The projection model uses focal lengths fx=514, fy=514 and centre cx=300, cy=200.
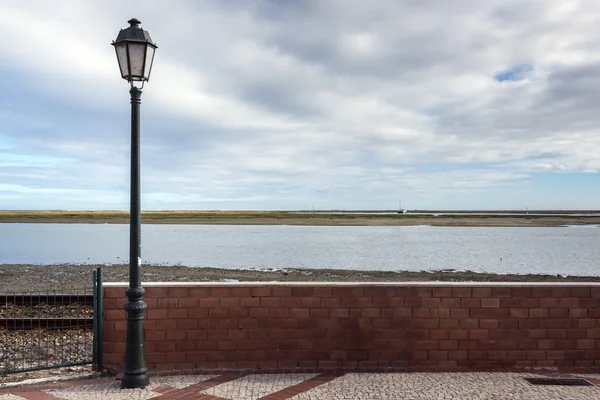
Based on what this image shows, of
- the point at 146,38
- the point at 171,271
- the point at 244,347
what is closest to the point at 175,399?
the point at 244,347

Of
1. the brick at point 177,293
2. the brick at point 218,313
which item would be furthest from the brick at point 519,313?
the brick at point 177,293

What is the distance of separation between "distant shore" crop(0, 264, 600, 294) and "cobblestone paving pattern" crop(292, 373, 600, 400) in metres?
16.9

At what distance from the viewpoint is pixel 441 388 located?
627cm

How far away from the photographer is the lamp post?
634 cm

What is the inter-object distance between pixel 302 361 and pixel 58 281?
19.6 m

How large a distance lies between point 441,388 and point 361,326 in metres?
1.33

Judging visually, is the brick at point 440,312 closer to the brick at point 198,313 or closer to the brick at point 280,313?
the brick at point 280,313

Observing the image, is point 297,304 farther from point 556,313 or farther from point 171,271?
point 171,271

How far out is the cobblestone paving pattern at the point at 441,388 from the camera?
5.98 metres

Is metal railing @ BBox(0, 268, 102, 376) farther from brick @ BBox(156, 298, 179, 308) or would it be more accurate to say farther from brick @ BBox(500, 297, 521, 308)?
brick @ BBox(500, 297, 521, 308)

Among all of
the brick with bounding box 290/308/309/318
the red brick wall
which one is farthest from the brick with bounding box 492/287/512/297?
the brick with bounding box 290/308/309/318

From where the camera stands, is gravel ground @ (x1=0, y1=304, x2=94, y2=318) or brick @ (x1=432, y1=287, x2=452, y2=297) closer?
brick @ (x1=432, y1=287, x2=452, y2=297)

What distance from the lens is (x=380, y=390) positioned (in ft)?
20.3

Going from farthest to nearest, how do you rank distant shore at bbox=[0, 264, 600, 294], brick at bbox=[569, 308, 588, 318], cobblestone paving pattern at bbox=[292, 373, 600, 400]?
1. distant shore at bbox=[0, 264, 600, 294]
2. brick at bbox=[569, 308, 588, 318]
3. cobblestone paving pattern at bbox=[292, 373, 600, 400]
